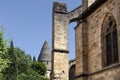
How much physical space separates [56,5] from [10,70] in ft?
88.0

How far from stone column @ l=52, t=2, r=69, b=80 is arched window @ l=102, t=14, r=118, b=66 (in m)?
5.88

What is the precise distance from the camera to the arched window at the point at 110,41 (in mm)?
12005

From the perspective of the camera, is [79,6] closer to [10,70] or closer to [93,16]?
[93,16]

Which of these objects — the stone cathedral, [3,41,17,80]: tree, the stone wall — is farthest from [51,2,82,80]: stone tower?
[3,41,17,80]: tree

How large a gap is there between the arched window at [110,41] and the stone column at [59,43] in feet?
19.3

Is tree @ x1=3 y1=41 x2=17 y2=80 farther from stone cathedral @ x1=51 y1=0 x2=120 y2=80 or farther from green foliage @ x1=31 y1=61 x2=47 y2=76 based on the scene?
stone cathedral @ x1=51 y1=0 x2=120 y2=80

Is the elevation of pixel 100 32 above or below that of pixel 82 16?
below

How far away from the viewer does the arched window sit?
12005 millimetres

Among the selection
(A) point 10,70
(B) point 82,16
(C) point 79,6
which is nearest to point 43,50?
(A) point 10,70

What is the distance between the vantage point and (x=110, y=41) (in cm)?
1246

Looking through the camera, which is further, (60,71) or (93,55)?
(60,71)

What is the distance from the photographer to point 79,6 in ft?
65.4

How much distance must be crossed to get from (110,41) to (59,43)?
6.46 metres

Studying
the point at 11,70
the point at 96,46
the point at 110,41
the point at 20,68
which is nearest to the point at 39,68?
the point at 20,68
